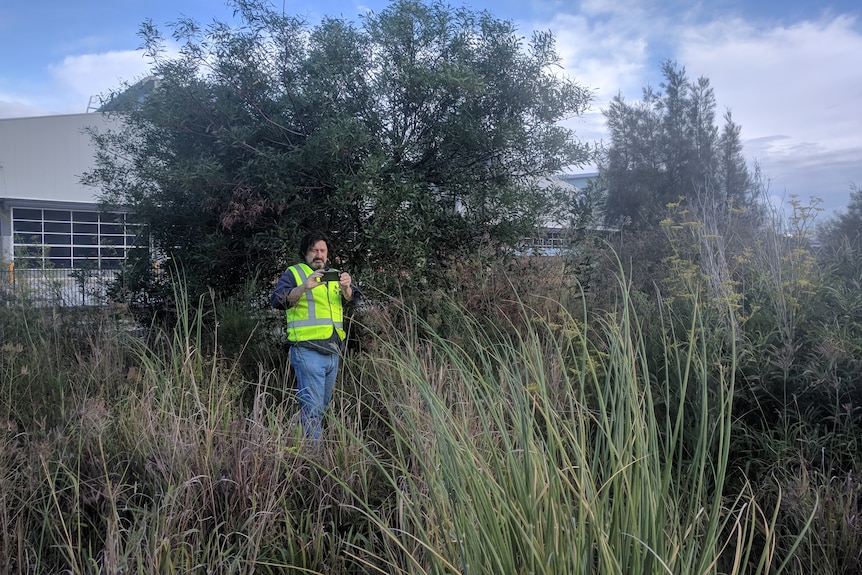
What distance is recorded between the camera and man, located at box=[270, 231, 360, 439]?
186 inches

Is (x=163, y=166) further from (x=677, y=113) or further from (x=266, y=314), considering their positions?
(x=677, y=113)

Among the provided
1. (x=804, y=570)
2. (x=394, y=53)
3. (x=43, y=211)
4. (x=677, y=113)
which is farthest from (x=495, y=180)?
(x=43, y=211)

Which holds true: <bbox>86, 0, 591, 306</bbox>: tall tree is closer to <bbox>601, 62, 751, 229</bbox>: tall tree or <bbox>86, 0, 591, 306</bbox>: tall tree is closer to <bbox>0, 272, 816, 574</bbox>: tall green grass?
<bbox>0, 272, 816, 574</bbox>: tall green grass

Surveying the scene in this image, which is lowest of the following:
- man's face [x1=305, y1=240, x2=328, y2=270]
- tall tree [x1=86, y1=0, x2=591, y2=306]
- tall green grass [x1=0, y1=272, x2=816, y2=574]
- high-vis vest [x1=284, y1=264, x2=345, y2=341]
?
tall green grass [x1=0, y1=272, x2=816, y2=574]

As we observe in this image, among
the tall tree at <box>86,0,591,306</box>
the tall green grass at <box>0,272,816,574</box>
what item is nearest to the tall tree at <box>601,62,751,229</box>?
the tall tree at <box>86,0,591,306</box>

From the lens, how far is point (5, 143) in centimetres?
2353

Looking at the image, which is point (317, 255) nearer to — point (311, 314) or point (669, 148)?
point (311, 314)

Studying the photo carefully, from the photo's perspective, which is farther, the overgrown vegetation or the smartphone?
the smartphone

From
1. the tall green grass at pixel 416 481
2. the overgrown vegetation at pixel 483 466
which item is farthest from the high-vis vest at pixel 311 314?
the tall green grass at pixel 416 481

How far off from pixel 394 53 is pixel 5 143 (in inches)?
920

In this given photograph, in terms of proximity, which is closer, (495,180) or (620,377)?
(620,377)

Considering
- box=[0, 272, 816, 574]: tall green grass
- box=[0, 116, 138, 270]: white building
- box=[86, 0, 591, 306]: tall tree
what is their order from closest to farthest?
box=[0, 272, 816, 574]: tall green grass, box=[86, 0, 591, 306]: tall tree, box=[0, 116, 138, 270]: white building

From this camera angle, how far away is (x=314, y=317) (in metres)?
4.83

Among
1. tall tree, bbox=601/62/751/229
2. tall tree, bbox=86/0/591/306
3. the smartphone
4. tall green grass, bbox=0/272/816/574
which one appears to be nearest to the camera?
tall green grass, bbox=0/272/816/574
